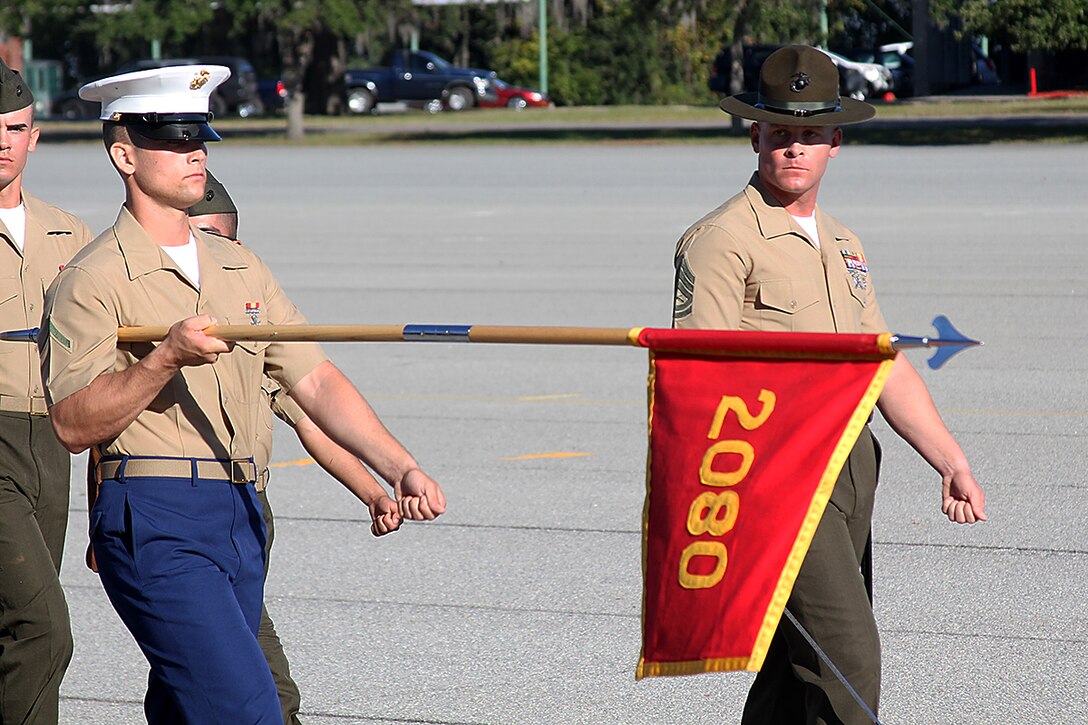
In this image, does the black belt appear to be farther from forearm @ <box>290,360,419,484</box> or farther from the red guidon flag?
the red guidon flag

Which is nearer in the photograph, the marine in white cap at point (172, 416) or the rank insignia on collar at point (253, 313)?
the marine in white cap at point (172, 416)

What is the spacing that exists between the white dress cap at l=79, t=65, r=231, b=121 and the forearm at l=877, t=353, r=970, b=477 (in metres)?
1.88

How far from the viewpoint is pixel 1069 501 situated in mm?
7480

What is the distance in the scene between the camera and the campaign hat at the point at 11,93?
4719 mm

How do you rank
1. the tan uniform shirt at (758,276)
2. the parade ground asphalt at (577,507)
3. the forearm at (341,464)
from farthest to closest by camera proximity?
1. the parade ground asphalt at (577,507)
2. the forearm at (341,464)
3. the tan uniform shirt at (758,276)

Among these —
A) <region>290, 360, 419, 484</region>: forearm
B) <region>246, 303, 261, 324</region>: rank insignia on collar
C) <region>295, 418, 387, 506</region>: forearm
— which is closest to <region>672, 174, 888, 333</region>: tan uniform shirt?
<region>290, 360, 419, 484</region>: forearm

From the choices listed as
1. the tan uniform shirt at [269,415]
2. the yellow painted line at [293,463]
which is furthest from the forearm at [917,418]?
the yellow painted line at [293,463]

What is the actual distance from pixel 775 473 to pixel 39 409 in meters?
2.15

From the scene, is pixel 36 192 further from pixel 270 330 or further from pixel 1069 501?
pixel 270 330

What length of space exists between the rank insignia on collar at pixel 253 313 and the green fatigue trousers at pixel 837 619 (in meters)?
1.47

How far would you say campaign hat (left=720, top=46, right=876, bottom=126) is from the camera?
4.18 metres

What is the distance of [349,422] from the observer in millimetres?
4039

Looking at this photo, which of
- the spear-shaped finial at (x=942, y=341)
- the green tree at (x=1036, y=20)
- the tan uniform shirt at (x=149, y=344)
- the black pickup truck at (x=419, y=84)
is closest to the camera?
the spear-shaped finial at (x=942, y=341)

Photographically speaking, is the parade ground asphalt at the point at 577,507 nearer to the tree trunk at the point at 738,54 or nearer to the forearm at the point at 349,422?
the forearm at the point at 349,422
